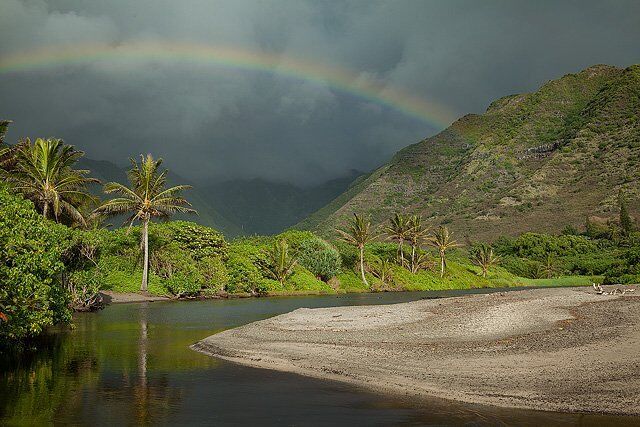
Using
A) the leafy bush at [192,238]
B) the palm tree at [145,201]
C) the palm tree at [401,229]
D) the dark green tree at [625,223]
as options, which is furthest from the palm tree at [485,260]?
the palm tree at [145,201]

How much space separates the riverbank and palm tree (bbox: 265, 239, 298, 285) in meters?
48.6

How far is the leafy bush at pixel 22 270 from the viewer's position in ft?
74.3

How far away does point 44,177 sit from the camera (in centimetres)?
5541

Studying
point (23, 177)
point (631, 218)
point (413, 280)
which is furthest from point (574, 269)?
point (23, 177)

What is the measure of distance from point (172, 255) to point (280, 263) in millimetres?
17673

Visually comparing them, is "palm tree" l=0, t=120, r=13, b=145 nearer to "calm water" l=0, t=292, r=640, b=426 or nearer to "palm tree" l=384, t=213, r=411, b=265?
"calm water" l=0, t=292, r=640, b=426

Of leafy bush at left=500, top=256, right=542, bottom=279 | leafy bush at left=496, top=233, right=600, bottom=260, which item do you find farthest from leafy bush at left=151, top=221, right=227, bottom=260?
leafy bush at left=496, top=233, right=600, bottom=260

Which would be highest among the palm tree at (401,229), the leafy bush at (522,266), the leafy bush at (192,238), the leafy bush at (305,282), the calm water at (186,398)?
the palm tree at (401,229)

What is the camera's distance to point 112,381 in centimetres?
1950

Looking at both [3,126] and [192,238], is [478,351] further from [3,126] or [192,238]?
[192,238]

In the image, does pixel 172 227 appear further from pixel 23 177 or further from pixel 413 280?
pixel 413 280

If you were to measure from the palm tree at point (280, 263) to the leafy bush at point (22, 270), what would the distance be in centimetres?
6019

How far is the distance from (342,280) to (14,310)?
7993 centimetres

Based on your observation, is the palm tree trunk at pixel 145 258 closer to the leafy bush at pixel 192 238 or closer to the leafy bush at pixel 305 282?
the leafy bush at pixel 192 238
